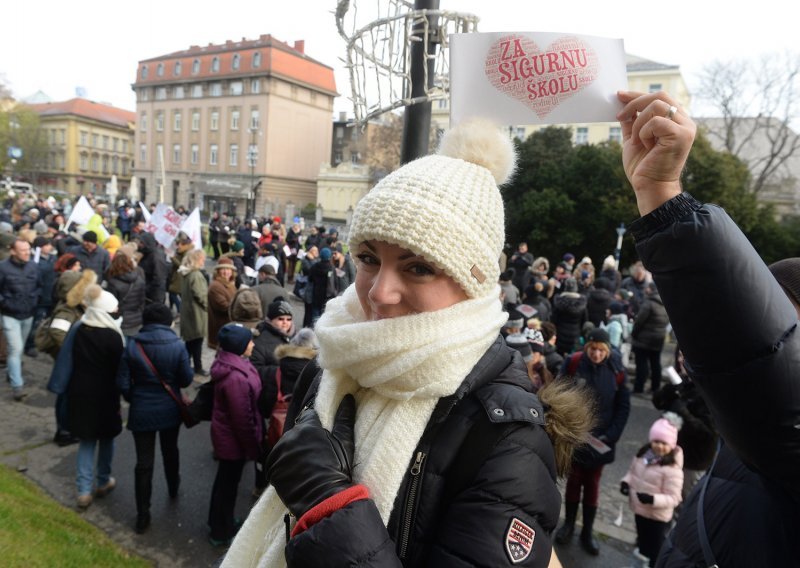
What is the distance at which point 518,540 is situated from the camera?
3.69 ft

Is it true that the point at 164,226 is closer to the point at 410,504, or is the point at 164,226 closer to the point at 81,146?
the point at 410,504

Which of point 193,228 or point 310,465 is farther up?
point 193,228

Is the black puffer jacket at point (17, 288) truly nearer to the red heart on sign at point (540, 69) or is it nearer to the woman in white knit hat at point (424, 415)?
the woman in white knit hat at point (424, 415)

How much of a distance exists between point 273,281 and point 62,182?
297 feet

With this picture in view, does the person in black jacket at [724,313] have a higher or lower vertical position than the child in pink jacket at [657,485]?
higher

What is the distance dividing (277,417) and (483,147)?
3117mm

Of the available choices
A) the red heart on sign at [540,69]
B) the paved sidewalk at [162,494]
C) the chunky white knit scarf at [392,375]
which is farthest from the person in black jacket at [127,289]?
the red heart on sign at [540,69]

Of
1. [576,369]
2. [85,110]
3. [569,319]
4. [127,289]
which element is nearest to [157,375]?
[127,289]

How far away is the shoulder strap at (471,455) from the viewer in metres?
1.20

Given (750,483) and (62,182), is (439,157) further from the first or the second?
(62,182)

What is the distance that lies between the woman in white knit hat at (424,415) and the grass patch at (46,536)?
245 cm

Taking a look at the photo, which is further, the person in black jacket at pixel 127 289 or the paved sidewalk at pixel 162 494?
the person in black jacket at pixel 127 289

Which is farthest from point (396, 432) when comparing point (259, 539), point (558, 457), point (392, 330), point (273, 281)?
point (273, 281)

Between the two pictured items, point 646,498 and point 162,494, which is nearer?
point 646,498
